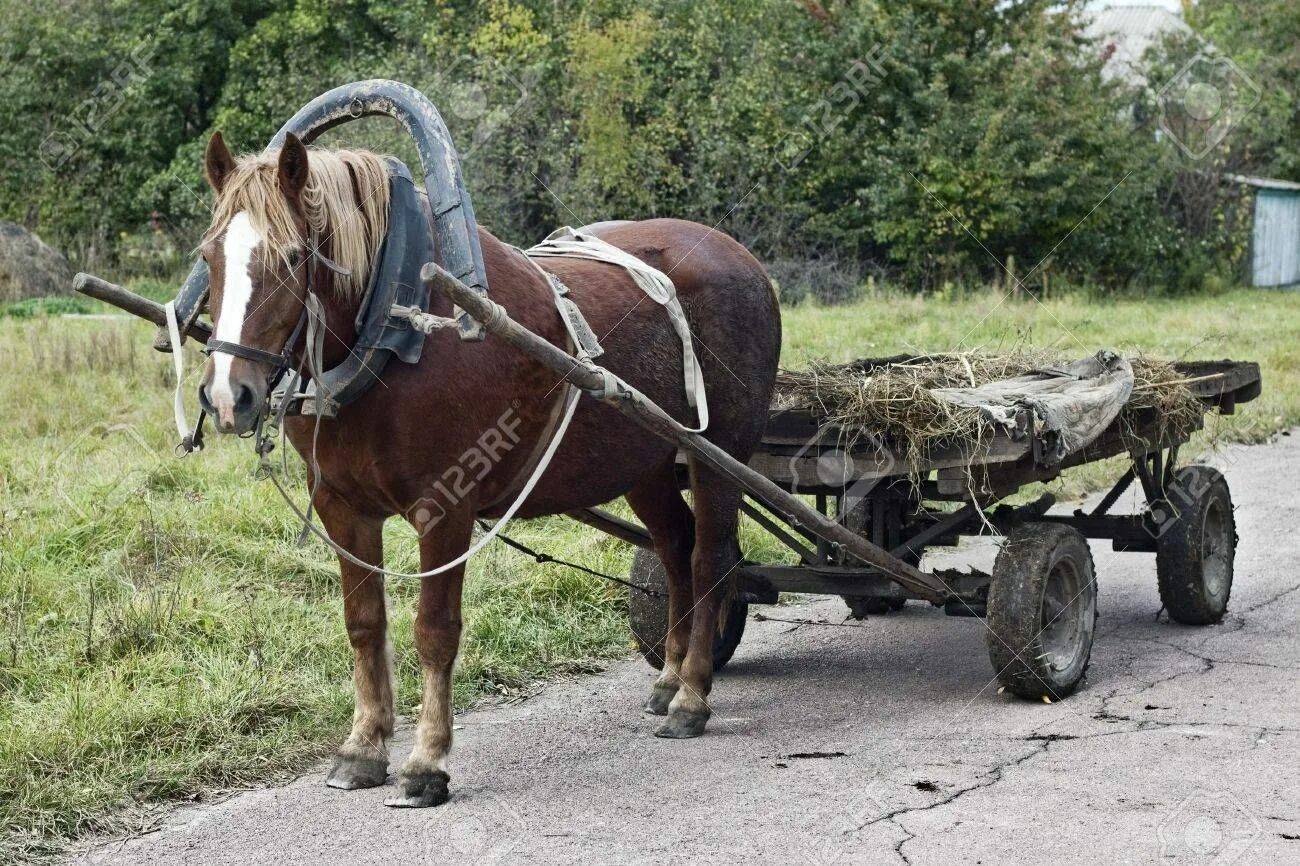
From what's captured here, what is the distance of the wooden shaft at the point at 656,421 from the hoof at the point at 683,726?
81cm

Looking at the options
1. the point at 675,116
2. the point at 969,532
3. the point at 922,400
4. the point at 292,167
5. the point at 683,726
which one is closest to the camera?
the point at 292,167

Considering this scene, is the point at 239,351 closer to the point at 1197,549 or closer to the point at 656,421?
the point at 656,421

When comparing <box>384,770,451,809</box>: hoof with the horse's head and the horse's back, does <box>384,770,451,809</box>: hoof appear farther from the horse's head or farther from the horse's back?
the horse's back

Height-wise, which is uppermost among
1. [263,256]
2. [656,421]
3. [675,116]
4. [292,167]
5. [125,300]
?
[675,116]

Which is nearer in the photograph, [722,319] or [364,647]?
[364,647]

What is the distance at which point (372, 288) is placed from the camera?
4.26 m

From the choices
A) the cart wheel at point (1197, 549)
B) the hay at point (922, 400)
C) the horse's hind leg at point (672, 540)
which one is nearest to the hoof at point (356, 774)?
the horse's hind leg at point (672, 540)

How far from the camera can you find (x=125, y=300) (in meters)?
4.19

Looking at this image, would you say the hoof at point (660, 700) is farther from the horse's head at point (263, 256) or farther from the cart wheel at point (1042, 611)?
the horse's head at point (263, 256)

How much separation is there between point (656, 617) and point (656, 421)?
1621 mm

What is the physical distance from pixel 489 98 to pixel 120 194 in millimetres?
7850

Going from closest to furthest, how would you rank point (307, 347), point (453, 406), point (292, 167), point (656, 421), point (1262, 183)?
point (292, 167)
point (307, 347)
point (453, 406)
point (656, 421)
point (1262, 183)

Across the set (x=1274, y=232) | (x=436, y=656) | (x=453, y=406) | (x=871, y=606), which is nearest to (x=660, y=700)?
(x=436, y=656)

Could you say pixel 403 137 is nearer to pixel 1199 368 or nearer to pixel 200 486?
pixel 200 486
